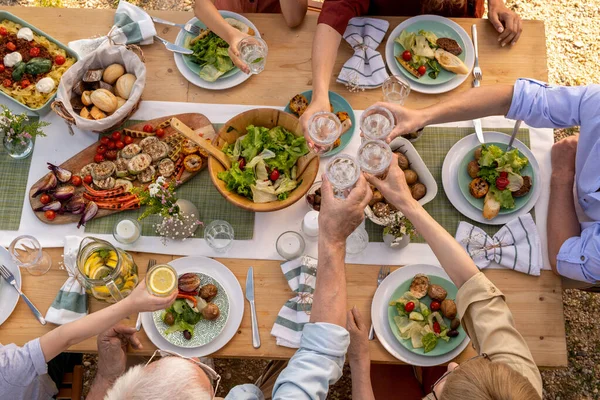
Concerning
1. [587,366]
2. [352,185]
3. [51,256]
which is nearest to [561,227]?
[352,185]

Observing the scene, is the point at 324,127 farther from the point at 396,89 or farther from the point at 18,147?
the point at 18,147

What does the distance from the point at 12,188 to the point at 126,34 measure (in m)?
0.90

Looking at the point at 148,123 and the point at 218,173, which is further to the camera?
the point at 148,123

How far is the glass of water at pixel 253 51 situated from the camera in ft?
7.77

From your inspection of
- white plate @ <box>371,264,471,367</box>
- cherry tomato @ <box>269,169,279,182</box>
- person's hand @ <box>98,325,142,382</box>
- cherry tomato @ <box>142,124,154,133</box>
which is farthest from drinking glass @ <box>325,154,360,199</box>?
person's hand @ <box>98,325,142,382</box>

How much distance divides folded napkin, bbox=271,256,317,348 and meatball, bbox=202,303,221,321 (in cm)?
24

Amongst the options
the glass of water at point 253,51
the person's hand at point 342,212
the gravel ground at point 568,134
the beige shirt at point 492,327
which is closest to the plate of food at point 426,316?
the beige shirt at point 492,327

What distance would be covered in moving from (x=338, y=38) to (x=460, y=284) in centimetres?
126

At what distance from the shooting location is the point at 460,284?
6.63ft

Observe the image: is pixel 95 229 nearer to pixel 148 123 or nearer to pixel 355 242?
pixel 148 123

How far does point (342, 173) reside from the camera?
6.84 ft

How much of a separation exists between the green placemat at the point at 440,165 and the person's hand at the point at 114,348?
3.55ft

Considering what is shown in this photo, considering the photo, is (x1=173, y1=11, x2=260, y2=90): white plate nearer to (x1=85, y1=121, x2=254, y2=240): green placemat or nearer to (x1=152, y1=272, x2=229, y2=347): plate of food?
(x1=85, y1=121, x2=254, y2=240): green placemat

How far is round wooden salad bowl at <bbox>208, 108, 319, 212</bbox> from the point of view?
82.9 inches
